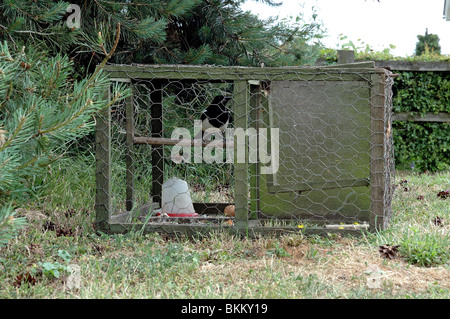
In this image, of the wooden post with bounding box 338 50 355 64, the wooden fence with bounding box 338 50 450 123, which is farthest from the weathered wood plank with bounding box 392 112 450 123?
the wooden post with bounding box 338 50 355 64

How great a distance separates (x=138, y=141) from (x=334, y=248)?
124cm

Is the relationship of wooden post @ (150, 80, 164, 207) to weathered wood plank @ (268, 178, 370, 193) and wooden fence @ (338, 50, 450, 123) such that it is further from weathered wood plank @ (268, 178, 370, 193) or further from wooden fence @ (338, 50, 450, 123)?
wooden fence @ (338, 50, 450, 123)

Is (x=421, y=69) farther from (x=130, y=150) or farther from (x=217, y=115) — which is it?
(x=130, y=150)

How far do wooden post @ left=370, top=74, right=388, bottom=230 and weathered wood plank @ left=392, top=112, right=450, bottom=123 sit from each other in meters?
3.26

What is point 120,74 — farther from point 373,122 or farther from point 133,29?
point 373,122

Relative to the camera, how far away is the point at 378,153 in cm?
244

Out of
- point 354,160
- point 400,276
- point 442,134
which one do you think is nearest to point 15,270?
point 400,276

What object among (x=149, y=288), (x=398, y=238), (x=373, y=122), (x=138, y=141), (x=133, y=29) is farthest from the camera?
(x=133, y=29)

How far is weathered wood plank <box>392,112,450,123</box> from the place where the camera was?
18.0 feet

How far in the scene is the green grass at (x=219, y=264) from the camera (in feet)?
5.64

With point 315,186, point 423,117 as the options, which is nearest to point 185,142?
point 315,186

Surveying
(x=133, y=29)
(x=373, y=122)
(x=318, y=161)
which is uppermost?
(x=133, y=29)

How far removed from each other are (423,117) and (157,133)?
351cm

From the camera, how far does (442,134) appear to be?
5.52 m
